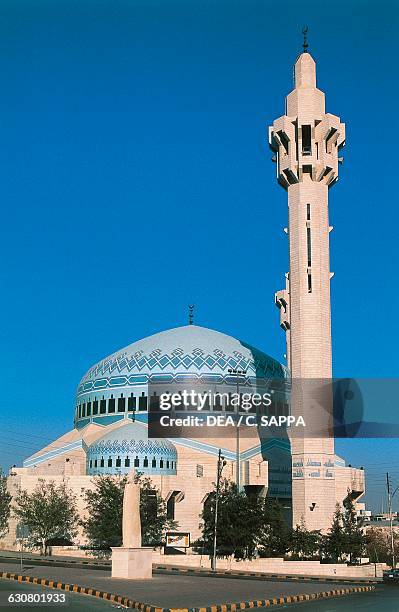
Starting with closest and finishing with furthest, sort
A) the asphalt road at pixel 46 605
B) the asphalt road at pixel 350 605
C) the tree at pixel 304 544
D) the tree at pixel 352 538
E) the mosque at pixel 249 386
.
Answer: the asphalt road at pixel 46 605
the asphalt road at pixel 350 605
the tree at pixel 304 544
the tree at pixel 352 538
the mosque at pixel 249 386

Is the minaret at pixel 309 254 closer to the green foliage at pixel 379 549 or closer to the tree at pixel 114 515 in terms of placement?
the tree at pixel 114 515

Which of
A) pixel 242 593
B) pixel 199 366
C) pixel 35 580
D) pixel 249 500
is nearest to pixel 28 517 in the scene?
pixel 249 500

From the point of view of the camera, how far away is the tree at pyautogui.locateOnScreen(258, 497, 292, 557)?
38.1m

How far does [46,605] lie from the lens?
1483 cm

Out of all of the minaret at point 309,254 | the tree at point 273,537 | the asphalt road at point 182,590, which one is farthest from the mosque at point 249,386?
the asphalt road at point 182,590

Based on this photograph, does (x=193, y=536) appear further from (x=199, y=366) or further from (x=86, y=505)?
(x=199, y=366)

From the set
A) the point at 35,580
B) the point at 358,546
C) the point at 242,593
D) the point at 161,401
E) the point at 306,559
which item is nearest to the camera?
the point at 242,593

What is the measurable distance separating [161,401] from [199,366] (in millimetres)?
3329

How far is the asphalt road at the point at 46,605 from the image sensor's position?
46.9 ft

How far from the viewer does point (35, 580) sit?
2144 cm

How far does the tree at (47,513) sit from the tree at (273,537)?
1108cm

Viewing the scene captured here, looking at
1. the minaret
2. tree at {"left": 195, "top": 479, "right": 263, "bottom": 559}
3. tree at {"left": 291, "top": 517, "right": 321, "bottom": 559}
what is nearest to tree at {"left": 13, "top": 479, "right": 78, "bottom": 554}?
tree at {"left": 195, "top": 479, "right": 263, "bottom": 559}

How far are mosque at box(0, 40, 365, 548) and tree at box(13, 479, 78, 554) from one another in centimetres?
60

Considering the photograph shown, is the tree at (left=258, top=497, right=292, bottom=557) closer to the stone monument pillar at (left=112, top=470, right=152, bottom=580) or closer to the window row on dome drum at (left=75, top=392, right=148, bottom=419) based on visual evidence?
the stone monument pillar at (left=112, top=470, right=152, bottom=580)
